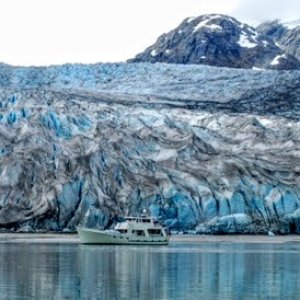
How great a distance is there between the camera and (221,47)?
218ft

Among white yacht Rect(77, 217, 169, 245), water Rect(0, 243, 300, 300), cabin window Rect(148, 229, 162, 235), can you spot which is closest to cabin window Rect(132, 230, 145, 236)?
white yacht Rect(77, 217, 169, 245)

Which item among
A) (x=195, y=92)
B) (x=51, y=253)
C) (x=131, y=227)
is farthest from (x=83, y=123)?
(x=51, y=253)

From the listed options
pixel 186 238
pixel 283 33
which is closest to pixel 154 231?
pixel 186 238

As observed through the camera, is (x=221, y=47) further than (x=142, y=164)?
Yes

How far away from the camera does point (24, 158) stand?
31.9 metres

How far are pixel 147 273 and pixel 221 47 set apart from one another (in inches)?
2006

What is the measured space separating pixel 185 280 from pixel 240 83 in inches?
1224

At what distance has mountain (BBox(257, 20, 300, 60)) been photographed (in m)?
94.2

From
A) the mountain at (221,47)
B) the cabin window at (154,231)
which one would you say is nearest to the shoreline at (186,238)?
the cabin window at (154,231)

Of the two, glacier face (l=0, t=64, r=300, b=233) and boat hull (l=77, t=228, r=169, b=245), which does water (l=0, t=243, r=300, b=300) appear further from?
glacier face (l=0, t=64, r=300, b=233)

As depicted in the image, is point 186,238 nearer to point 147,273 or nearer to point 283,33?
point 147,273

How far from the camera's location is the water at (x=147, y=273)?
532 inches

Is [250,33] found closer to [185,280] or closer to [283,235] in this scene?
[283,235]

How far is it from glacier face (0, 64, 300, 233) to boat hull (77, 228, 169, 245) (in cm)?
189
